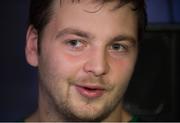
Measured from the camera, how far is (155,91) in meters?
1.58

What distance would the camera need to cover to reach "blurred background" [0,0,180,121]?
1.47 metres

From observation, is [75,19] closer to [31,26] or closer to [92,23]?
[92,23]

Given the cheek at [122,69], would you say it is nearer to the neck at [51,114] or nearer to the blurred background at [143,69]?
the neck at [51,114]

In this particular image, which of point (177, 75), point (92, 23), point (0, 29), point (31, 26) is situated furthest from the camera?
point (177, 75)

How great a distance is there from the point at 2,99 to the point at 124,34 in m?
0.75

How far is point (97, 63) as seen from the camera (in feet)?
2.91

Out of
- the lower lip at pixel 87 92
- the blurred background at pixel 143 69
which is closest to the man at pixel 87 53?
the lower lip at pixel 87 92

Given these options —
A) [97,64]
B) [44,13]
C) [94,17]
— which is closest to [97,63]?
[97,64]

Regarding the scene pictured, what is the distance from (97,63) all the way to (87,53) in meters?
0.04

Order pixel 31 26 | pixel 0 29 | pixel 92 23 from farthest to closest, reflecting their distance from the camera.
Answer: pixel 0 29
pixel 31 26
pixel 92 23

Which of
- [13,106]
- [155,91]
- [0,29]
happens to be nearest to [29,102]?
[13,106]

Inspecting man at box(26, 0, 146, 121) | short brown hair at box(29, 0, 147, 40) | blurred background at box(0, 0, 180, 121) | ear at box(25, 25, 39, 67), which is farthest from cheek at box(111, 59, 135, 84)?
blurred background at box(0, 0, 180, 121)

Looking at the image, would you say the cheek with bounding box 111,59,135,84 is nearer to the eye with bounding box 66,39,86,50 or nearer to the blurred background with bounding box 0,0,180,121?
the eye with bounding box 66,39,86,50

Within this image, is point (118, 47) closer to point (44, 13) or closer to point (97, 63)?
point (97, 63)
